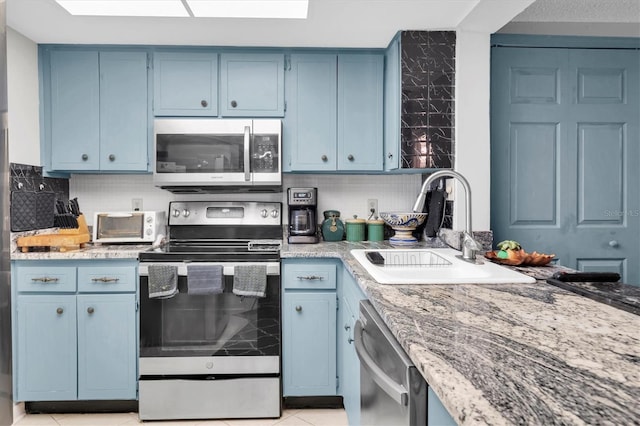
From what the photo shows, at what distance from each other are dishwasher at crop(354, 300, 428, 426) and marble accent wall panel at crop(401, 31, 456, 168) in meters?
1.35

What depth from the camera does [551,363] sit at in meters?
0.74

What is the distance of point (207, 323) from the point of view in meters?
2.37

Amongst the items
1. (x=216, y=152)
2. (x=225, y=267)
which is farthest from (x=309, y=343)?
(x=216, y=152)

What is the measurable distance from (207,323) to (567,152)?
2.39 m

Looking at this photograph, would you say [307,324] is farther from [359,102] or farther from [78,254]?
[359,102]

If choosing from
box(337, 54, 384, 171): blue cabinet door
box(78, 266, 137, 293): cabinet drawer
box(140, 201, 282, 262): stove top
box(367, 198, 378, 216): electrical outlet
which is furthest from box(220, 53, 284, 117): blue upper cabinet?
box(78, 266, 137, 293): cabinet drawer

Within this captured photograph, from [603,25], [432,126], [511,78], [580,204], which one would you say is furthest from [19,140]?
[603,25]

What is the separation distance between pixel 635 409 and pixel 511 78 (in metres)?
2.39

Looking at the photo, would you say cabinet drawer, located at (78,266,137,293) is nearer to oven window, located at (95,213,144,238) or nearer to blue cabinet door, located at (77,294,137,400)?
blue cabinet door, located at (77,294,137,400)

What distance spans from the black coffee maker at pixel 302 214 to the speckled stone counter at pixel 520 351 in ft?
4.40

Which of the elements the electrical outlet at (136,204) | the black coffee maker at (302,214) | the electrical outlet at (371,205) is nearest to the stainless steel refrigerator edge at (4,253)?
the black coffee maker at (302,214)

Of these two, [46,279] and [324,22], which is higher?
[324,22]

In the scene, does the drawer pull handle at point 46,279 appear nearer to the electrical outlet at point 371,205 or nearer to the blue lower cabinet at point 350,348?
the blue lower cabinet at point 350,348

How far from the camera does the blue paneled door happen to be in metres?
2.57
